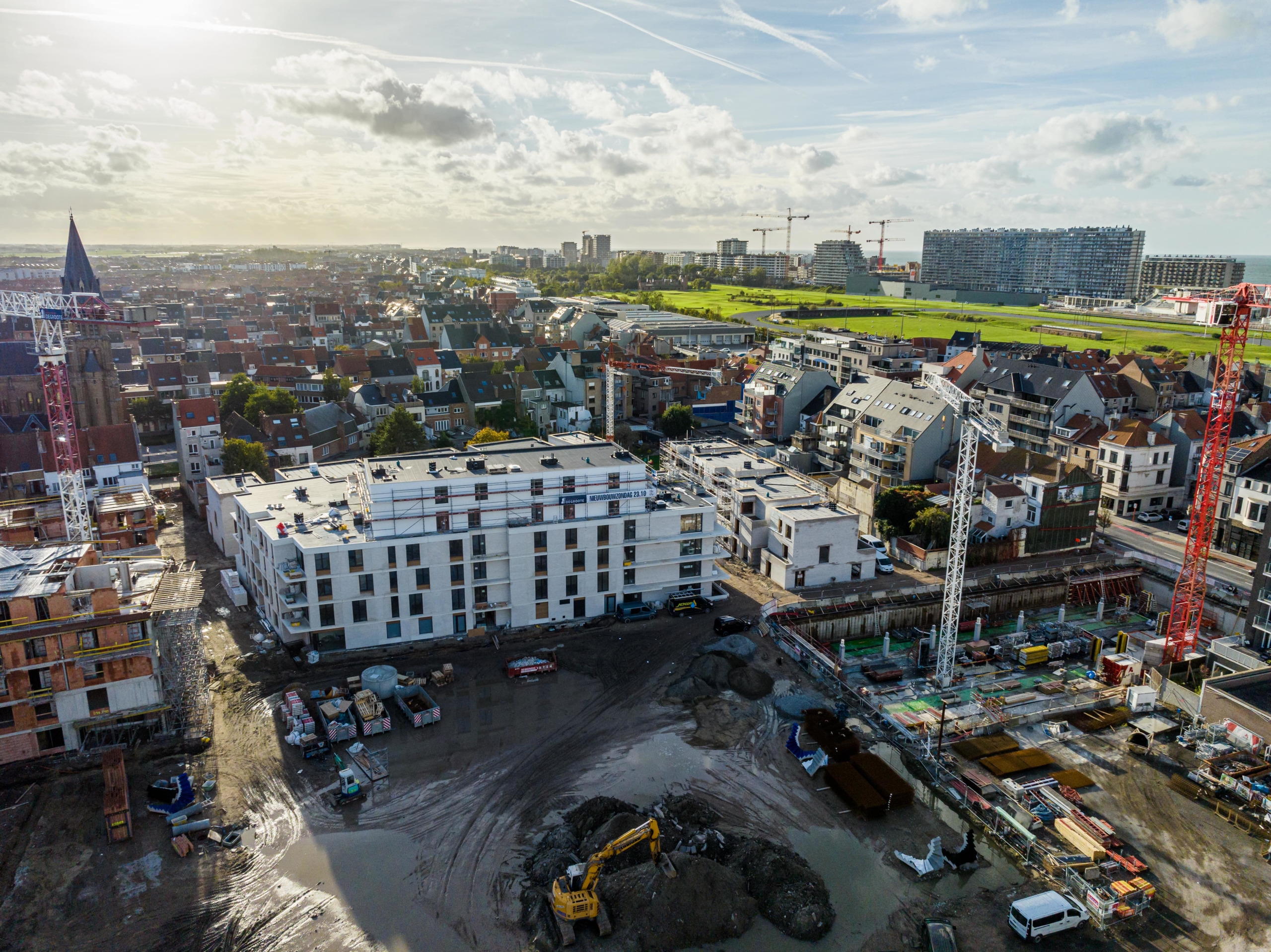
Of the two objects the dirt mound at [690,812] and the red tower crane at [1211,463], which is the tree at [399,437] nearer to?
the dirt mound at [690,812]

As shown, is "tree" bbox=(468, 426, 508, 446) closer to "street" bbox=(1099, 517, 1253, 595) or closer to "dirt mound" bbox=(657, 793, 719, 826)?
"dirt mound" bbox=(657, 793, 719, 826)

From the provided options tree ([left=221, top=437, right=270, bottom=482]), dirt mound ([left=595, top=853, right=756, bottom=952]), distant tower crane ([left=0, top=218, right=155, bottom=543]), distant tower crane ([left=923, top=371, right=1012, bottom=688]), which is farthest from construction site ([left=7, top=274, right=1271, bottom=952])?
tree ([left=221, top=437, right=270, bottom=482])

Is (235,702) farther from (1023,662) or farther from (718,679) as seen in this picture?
(1023,662)

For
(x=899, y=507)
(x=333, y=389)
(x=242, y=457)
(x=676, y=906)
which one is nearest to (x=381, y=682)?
(x=676, y=906)

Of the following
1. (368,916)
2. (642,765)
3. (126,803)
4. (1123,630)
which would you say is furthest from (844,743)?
(126,803)

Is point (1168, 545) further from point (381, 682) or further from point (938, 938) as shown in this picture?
point (381, 682)
